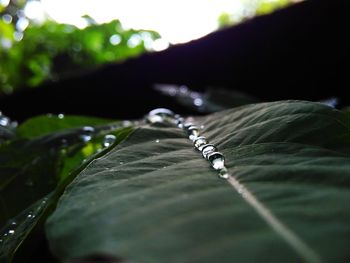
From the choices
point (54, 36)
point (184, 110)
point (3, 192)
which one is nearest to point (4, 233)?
point (3, 192)

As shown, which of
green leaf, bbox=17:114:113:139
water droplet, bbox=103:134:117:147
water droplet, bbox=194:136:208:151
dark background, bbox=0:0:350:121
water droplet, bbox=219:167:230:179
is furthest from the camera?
dark background, bbox=0:0:350:121

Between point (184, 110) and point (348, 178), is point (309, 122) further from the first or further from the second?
point (184, 110)

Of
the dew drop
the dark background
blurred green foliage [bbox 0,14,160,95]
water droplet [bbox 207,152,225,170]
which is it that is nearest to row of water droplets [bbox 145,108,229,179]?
water droplet [bbox 207,152,225,170]

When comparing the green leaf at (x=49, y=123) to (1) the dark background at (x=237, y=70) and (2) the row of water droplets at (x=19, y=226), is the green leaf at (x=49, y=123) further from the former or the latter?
(1) the dark background at (x=237, y=70)

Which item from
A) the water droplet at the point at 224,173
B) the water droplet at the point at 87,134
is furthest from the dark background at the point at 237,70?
the water droplet at the point at 224,173

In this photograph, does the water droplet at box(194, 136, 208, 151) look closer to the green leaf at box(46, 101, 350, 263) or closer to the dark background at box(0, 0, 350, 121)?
the green leaf at box(46, 101, 350, 263)

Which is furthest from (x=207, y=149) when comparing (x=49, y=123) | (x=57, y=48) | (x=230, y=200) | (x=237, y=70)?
(x=57, y=48)
